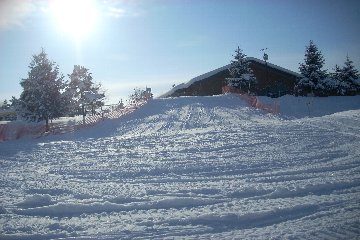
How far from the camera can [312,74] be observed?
120 feet

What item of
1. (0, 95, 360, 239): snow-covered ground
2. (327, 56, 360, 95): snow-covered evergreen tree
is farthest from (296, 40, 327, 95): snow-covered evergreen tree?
(0, 95, 360, 239): snow-covered ground

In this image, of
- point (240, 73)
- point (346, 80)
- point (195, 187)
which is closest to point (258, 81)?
point (240, 73)

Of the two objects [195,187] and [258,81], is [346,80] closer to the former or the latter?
[258,81]

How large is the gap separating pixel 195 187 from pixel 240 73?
3129 cm

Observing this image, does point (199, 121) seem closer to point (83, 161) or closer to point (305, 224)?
point (83, 161)

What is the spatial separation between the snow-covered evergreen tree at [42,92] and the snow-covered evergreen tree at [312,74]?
2458cm

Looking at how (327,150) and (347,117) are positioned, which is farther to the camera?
(347,117)

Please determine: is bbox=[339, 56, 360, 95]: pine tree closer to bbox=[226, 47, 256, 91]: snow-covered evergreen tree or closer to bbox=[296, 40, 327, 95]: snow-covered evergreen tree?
bbox=[296, 40, 327, 95]: snow-covered evergreen tree

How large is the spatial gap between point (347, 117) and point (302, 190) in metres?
11.0

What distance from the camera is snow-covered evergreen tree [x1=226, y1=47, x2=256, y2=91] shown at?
37.0 m

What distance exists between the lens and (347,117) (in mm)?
16172

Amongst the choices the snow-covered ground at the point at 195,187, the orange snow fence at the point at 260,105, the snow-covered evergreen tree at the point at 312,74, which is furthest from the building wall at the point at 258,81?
the snow-covered ground at the point at 195,187

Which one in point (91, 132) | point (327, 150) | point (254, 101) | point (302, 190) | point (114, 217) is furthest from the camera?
point (254, 101)

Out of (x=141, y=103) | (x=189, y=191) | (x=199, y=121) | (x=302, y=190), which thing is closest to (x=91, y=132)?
(x=199, y=121)
